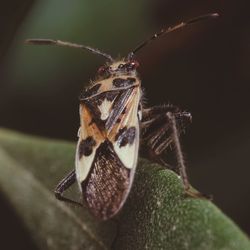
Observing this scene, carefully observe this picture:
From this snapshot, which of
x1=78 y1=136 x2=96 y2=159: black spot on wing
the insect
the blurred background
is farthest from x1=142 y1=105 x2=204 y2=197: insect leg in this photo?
the blurred background

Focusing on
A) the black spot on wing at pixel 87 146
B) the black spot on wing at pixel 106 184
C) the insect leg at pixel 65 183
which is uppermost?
the black spot on wing at pixel 87 146

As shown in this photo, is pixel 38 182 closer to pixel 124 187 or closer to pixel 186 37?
pixel 124 187

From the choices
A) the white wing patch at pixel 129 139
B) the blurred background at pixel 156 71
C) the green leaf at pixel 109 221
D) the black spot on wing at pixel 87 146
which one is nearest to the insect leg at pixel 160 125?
the white wing patch at pixel 129 139

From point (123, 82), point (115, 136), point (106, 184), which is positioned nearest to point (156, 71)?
point (123, 82)

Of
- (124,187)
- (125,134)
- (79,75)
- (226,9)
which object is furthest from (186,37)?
(124,187)

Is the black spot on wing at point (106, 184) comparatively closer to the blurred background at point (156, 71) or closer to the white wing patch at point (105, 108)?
the white wing patch at point (105, 108)

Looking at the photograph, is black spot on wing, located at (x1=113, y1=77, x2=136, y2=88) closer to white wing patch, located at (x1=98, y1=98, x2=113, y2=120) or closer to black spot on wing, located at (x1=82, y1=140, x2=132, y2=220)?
white wing patch, located at (x1=98, y1=98, x2=113, y2=120)

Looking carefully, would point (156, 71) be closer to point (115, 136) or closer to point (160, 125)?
point (160, 125)
